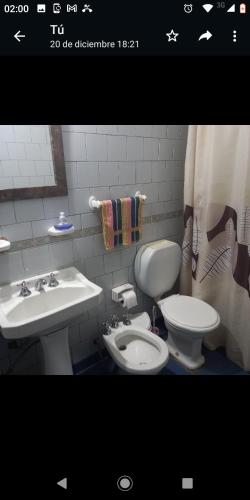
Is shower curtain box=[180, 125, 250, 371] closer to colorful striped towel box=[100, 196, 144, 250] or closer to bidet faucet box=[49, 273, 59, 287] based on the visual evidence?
Result: colorful striped towel box=[100, 196, 144, 250]

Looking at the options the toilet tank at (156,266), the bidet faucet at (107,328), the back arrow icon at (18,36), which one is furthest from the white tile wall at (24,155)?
the bidet faucet at (107,328)

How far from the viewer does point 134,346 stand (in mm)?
1544

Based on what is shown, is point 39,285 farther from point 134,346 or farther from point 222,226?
point 222,226

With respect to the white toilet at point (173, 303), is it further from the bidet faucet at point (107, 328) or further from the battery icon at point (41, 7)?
the battery icon at point (41, 7)

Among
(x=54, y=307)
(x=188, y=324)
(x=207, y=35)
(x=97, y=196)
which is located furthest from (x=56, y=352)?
(x=207, y=35)

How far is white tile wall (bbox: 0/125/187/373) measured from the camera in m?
1.22

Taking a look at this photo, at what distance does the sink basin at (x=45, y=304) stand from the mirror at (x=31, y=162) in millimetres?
451

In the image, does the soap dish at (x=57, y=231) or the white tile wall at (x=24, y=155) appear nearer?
the white tile wall at (x=24, y=155)

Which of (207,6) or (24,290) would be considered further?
(24,290)

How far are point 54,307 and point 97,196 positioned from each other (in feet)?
2.19

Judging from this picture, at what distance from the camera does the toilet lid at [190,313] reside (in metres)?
1.49

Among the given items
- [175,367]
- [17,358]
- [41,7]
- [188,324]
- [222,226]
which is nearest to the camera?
[41,7]
